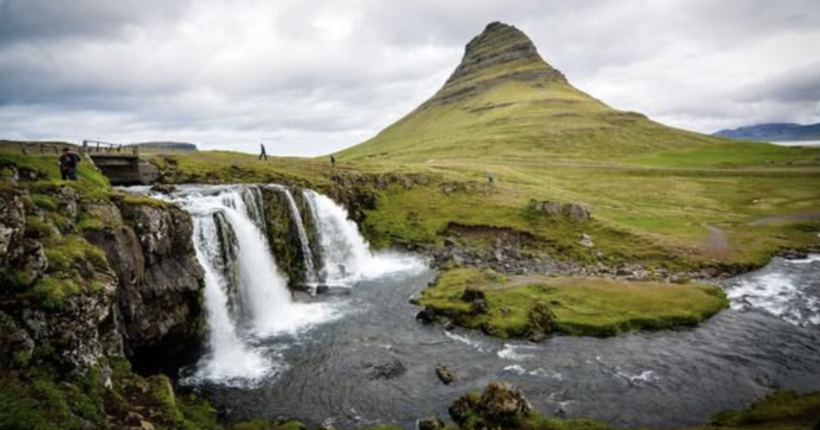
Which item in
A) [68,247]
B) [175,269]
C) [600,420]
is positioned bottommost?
[600,420]

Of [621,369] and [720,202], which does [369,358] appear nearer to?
[621,369]

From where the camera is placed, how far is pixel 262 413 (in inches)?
1086

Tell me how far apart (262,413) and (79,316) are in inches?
428

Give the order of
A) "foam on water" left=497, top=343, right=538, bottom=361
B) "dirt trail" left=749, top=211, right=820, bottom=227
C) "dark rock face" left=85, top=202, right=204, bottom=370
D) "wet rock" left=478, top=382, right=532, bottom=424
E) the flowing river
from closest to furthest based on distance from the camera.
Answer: "wet rock" left=478, top=382, right=532, bottom=424, the flowing river, "dark rock face" left=85, top=202, right=204, bottom=370, "foam on water" left=497, top=343, right=538, bottom=361, "dirt trail" left=749, top=211, right=820, bottom=227

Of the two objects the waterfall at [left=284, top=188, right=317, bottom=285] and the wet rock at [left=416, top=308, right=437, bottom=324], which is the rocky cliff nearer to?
the wet rock at [left=416, top=308, right=437, bottom=324]

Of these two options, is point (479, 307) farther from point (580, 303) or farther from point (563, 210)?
point (563, 210)

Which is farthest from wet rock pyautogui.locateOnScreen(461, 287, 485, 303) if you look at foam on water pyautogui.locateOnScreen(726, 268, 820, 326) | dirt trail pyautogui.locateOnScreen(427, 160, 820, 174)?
dirt trail pyautogui.locateOnScreen(427, 160, 820, 174)

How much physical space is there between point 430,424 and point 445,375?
5.80 meters

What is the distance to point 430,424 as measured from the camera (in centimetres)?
2520

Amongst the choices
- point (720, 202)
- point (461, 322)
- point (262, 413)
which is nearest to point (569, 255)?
point (461, 322)

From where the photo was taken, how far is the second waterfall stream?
113 ft

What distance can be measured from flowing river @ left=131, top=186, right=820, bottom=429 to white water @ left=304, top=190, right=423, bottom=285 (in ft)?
27.5

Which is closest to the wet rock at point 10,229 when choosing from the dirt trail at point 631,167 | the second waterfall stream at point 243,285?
the second waterfall stream at point 243,285

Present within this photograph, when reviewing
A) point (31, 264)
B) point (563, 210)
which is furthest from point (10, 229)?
point (563, 210)
